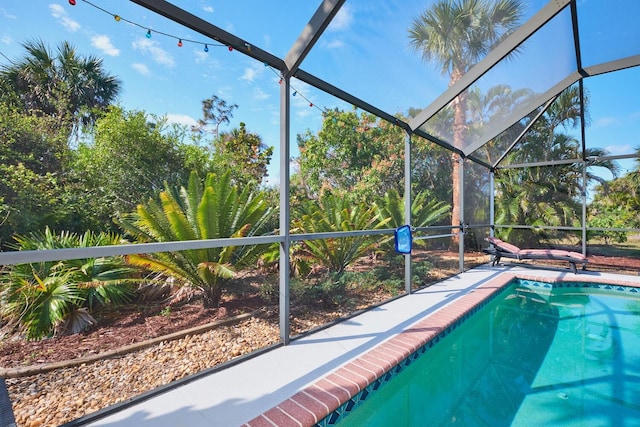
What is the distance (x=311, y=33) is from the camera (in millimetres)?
2562

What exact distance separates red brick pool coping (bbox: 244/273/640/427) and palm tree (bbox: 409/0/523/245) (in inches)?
131

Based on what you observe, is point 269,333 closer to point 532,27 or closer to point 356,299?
point 356,299

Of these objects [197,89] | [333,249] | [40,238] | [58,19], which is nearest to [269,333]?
[333,249]

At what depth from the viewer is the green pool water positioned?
2377mm

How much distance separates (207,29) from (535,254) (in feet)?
24.6

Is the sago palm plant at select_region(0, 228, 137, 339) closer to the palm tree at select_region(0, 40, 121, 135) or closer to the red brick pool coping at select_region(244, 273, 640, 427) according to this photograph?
the red brick pool coping at select_region(244, 273, 640, 427)

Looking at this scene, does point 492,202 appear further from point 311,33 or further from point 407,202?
point 311,33

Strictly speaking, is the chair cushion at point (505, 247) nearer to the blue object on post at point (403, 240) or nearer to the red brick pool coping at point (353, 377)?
the red brick pool coping at point (353, 377)

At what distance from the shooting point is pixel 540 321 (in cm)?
443

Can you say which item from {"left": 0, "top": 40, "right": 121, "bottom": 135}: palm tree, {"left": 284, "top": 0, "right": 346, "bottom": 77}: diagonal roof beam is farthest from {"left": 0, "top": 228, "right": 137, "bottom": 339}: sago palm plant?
{"left": 0, "top": 40, "right": 121, "bottom": 135}: palm tree

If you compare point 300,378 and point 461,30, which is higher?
point 461,30

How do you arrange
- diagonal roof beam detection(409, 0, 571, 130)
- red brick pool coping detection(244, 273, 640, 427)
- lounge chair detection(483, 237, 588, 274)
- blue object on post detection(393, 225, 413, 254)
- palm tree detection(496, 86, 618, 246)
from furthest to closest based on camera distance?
palm tree detection(496, 86, 618, 246), lounge chair detection(483, 237, 588, 274), blue object on post detection(393, 225, 413, 254), diagonal roof beam detection(409, 0, 571, 130), red brick pool coping detection(244, 273, 640, 427)

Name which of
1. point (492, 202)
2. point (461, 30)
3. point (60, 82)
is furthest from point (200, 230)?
point (60, 82)

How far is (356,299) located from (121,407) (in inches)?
128
